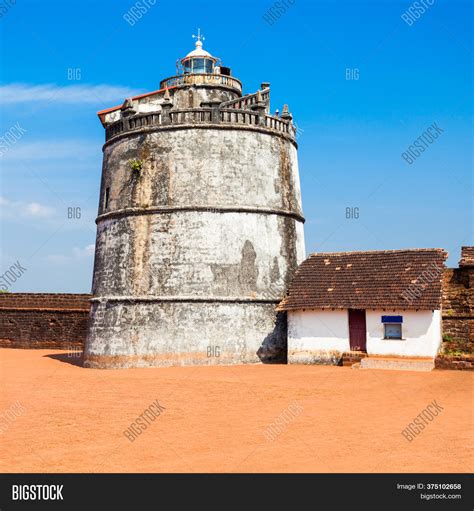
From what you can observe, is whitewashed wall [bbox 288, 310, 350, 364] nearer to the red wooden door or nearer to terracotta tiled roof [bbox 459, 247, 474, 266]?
the red wooden door

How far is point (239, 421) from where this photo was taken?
35.1 ft

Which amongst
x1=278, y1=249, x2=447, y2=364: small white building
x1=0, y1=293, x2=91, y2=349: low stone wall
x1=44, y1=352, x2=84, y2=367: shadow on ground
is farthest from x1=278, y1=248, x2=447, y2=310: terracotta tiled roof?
x1=0, y1=293, x2=91, y2=349: low stone wall

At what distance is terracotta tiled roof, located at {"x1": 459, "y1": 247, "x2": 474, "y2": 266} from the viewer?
18406mm

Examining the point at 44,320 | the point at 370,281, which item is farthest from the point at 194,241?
the point at 44,320

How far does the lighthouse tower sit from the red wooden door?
250 centimetres

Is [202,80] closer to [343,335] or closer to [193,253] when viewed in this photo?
[193,253]

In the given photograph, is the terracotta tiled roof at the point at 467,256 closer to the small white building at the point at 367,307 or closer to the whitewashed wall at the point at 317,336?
the small white building at the point at 367,307

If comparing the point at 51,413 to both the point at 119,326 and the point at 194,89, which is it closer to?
the point at 119,326

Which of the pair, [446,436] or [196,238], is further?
[196,238]

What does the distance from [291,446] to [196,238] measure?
11.0 meters

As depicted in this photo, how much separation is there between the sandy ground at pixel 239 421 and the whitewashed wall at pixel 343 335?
43.0 inches
